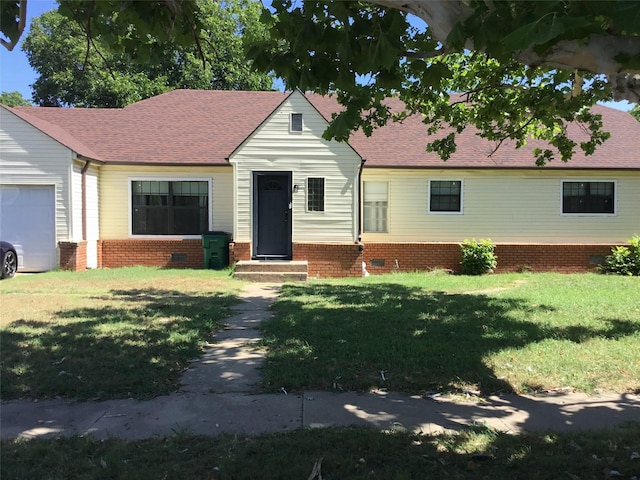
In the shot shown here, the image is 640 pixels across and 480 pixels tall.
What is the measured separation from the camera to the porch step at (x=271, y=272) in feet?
42.0

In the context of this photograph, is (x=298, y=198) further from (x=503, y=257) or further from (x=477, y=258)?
(x=503, y=257)

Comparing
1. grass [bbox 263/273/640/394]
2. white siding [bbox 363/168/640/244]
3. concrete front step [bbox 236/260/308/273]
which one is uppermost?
white siding [bbox 363/168/640/244]

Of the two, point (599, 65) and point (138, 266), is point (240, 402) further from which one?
point (138, 266)

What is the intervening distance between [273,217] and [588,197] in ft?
33.3

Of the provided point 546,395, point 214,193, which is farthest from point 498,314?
point 214,193

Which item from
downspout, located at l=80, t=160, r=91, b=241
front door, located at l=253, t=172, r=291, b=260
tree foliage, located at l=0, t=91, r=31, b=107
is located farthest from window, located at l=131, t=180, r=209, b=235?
tree foliage, located at l=0, t=91, r=31, b=107

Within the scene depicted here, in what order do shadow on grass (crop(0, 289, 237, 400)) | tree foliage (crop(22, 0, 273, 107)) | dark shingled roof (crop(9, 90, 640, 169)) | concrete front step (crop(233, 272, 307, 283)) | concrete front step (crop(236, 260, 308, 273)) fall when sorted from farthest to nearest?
tree foliage (crop(22, 0, 273, 107)) → dark shingled roof (crop(9, 90, 640, 169)) → concrete front step (crop(236, 260, 308, 273)) → concrete front step (crop(233, 272, 307, 283)) → shadow on grass (crop(0, 289, 237, 400))

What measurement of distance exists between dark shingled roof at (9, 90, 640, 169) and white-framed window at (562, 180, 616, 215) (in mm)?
644

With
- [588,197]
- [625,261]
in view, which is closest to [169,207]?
[588,197]

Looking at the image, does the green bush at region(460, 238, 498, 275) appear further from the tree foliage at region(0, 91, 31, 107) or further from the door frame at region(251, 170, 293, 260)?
the tree foliage at region(0, 91, 31, 107)

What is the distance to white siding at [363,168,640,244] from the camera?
1543cm

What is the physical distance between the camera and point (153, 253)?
14922mm

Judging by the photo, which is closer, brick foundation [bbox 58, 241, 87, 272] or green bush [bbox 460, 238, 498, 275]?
brick foundation [bbox 58, 241, 87, 272]

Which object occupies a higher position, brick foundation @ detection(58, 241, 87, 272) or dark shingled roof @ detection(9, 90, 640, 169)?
dark shingled roof @ detection(9, 90, 640, 169)
